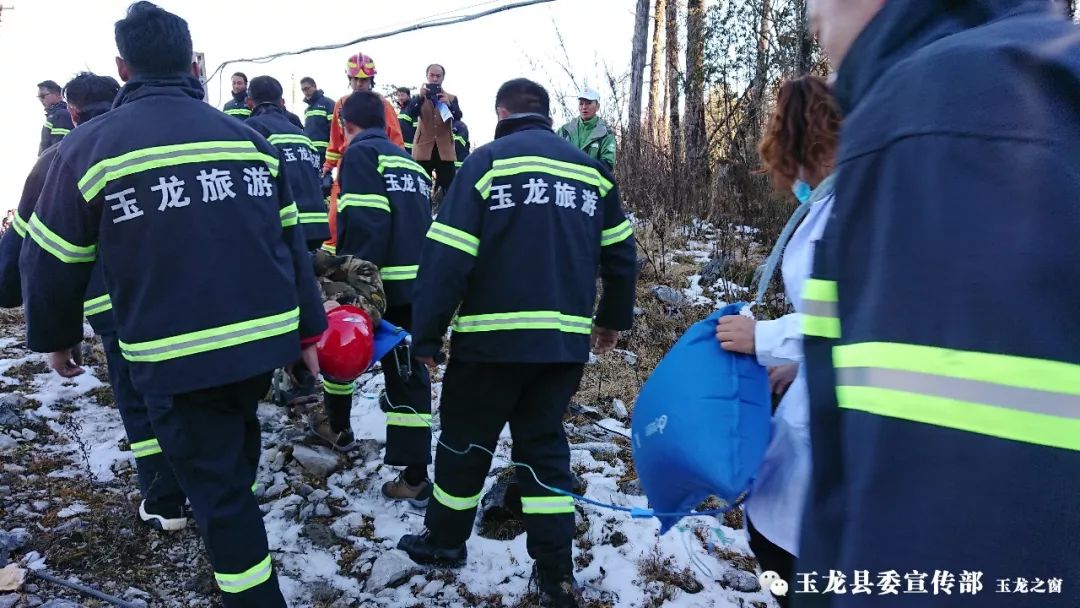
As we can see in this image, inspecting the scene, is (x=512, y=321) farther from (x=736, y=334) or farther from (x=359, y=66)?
(x=359, y=66)

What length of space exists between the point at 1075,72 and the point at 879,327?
0.32m

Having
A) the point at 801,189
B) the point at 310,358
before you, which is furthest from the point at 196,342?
the point at 801,189

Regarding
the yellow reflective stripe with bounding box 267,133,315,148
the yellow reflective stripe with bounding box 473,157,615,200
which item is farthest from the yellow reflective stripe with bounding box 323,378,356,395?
the yellow reflective stripe with bounding box 267,133,315,148

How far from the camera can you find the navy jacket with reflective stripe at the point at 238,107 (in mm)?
7946

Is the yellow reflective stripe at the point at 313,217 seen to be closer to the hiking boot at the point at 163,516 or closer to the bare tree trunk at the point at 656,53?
the hiking boot at the point at 163,516

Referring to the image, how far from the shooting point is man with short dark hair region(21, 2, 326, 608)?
2.28 metres

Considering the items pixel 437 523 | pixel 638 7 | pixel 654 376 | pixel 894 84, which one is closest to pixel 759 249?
pixel 638 7

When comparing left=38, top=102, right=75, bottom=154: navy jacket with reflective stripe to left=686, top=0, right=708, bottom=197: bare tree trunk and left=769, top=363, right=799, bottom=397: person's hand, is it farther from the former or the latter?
left=769, top=363, right=799, bottom=397: person's hand

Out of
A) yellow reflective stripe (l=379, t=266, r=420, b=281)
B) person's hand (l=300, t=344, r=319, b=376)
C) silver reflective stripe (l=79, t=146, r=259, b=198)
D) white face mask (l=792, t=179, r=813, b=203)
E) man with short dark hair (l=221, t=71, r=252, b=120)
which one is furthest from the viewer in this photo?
man with short dark hair (l=221, t=71, r=252, b=120)

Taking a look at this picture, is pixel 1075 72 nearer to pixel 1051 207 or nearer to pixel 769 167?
pixel 1051 207

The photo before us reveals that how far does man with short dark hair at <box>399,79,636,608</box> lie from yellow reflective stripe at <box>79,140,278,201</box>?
35.8 inches

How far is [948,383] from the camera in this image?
2.25 feet

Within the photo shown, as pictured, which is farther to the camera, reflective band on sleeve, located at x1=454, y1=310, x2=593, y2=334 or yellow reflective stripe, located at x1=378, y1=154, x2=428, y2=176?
yellow reflective stripe, located at x1=378, y1=154, x2=428, y2=176

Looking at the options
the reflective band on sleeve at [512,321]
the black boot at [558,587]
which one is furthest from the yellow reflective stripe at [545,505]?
the reflective band on sleeve at [512,321]
